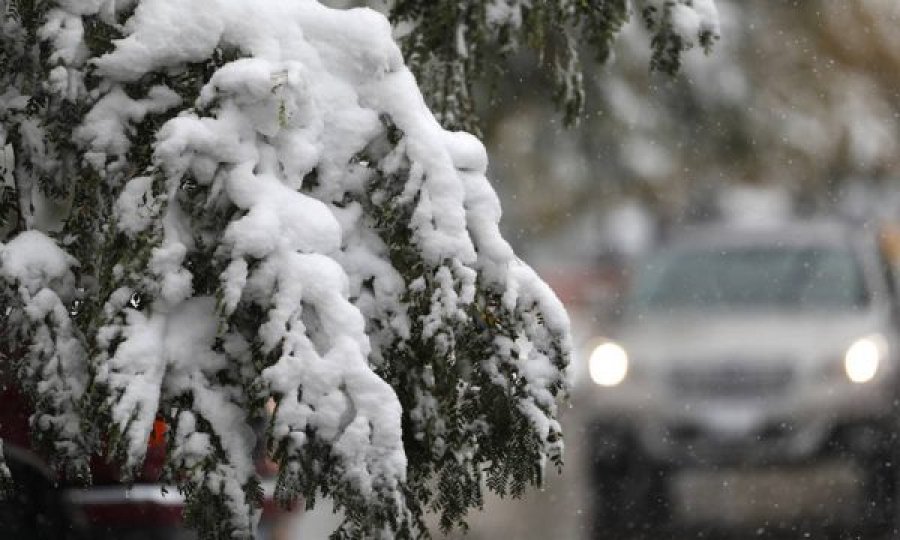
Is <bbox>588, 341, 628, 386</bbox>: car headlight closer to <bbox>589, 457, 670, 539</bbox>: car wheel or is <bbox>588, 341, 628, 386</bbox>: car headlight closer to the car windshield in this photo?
<bbox>589, 457, 670, 539</bbox>: car wheel

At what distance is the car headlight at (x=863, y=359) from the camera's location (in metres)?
8.15

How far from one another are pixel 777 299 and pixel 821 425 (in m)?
1.26

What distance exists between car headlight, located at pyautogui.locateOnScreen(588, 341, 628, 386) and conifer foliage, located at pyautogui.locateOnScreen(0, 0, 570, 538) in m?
5.81

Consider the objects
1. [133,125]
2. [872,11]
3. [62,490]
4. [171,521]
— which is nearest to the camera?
[133,125]

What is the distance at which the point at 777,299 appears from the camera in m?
9.25

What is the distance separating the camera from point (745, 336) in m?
8.88

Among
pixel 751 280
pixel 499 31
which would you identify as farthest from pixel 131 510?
pixel 751 280

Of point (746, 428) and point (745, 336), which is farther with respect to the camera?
point (745, 336)

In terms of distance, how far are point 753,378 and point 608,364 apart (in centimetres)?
95

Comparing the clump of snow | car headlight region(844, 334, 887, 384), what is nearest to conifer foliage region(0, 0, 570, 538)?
the clump of snow

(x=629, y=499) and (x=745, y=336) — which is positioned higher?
(x=745, y=336)

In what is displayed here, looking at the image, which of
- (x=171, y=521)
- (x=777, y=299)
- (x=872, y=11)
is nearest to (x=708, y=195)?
(x=872, y=11)

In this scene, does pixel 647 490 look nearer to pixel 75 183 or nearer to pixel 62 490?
pixel 62 490

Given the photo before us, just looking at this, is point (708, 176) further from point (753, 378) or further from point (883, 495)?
point (883, 495)
